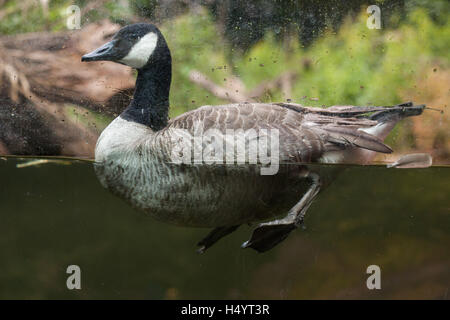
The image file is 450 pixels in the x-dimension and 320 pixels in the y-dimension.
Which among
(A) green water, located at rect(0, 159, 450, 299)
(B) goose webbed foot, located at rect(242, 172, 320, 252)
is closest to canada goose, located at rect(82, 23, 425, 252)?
(B) goose webbed foot, located at rect(242, 172, 320, 252)

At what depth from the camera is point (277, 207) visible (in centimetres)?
200

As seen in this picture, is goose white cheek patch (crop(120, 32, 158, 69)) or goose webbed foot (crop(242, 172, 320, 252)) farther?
goose white cheek patch (crop(120, 32, 158, 69))

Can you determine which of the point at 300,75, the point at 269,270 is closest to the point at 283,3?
the point at 300,75

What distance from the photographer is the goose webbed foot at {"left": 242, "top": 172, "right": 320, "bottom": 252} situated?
5.70 feet

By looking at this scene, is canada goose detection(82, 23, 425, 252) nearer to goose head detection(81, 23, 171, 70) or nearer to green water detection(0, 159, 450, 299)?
goose head detection(81, 23, 171, 70)

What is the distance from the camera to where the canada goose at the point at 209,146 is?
1.77m

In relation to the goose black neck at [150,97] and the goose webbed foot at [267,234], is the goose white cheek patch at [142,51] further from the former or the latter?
the goose webbed foot at [267,234]

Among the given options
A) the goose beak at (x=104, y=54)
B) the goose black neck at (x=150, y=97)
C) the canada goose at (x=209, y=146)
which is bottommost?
the canada goose at (x=209, y=146)

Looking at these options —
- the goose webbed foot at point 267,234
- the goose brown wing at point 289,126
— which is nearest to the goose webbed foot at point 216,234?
the goose webbed foot at point 267,234

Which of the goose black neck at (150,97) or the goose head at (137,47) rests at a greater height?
the goose head at (137,47)

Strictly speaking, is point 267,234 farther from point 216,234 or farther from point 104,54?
point 104,54

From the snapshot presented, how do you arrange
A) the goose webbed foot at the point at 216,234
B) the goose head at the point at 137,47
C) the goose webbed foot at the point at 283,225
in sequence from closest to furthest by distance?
the goose webbed foot at the point at 283,225 → the goose head at the point at 137,47 → the goose webbed foot at the point at 216,234

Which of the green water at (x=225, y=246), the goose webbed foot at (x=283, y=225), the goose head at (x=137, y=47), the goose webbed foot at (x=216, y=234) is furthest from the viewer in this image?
the green water at (x=225, y=246)

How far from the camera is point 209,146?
174cm
